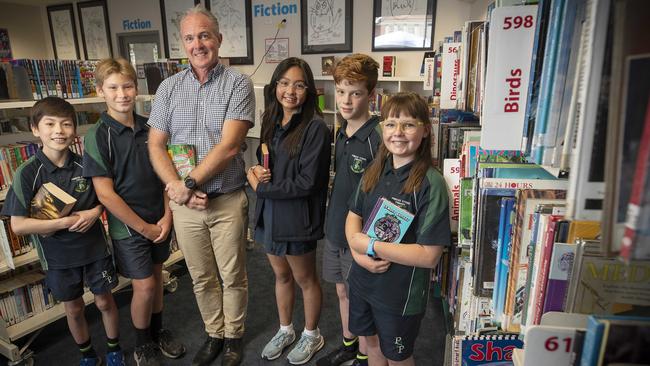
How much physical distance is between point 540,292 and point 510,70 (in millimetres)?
460

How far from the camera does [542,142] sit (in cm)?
70

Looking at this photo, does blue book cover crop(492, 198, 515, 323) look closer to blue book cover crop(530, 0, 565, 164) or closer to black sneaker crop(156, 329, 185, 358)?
blue book cover crop(530, 0, 565, 164)

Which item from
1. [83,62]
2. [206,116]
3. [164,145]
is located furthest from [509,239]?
[83,62]

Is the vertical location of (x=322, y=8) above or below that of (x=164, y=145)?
above

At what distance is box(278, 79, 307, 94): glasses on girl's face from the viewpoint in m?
1.68

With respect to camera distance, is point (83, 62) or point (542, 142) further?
point (83, 62)

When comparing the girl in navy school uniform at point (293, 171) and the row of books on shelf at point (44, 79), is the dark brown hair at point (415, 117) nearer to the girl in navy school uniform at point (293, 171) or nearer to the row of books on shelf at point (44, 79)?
the girl in navy school uniform at point (293, 171)

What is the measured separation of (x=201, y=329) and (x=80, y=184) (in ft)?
3.44

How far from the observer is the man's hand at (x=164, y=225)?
1873mm

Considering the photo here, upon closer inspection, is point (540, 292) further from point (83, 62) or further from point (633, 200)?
point (83, 62)

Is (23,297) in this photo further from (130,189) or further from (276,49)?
(276,49)

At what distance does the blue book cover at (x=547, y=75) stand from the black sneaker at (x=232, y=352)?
5.76 feet

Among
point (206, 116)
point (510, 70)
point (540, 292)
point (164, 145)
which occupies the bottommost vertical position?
point (540, 292)

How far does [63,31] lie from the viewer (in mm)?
6625
